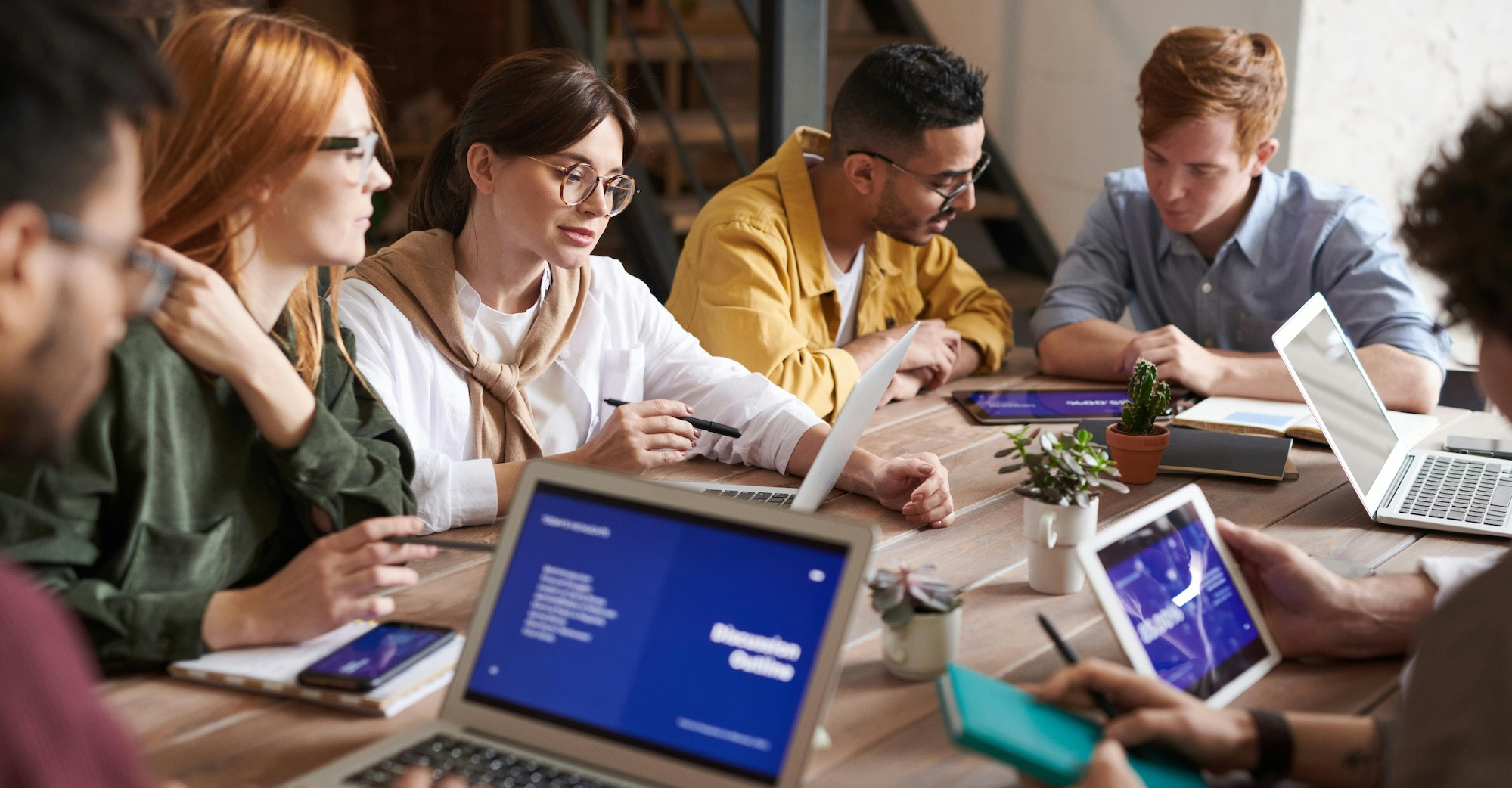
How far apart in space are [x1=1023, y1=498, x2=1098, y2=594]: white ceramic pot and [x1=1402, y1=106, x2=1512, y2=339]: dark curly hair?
19.0 inches

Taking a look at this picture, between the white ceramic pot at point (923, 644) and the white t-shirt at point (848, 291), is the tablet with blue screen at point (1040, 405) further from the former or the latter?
the white ceramic pot at point (923, 644)

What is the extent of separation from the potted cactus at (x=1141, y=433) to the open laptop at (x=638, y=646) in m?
0.96

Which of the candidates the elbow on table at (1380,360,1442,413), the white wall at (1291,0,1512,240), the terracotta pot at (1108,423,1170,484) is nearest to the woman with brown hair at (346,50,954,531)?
the terracotta pot at (1108,423,1170,484)

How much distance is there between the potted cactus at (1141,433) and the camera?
5.93ft

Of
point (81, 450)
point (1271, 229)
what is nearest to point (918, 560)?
point (81, 450)

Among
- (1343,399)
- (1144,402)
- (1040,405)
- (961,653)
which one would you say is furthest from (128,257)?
(1040,405)

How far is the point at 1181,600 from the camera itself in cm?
124

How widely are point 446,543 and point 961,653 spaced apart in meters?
0.55

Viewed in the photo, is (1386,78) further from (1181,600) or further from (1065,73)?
(1181,600)

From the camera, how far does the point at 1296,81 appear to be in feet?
11.1

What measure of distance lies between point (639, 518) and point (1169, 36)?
188 centimetres

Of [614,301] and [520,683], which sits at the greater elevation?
[614,301]

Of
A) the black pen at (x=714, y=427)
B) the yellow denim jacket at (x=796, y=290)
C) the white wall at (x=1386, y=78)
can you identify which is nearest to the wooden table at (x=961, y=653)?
the black pen at (x=714, y=427)

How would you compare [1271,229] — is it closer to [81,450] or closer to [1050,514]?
[1050,514]
